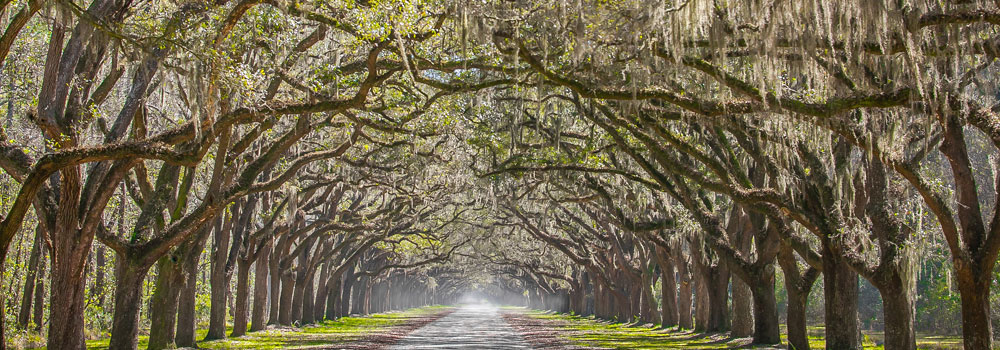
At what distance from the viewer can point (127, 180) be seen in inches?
637

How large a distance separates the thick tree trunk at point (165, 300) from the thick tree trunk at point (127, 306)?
62.1 inches

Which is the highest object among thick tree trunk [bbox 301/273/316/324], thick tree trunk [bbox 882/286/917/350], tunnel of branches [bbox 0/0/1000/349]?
tunnel of branches [bbox 0/0/1000/349]

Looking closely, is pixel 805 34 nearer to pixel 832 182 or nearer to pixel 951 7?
pixel 951 7

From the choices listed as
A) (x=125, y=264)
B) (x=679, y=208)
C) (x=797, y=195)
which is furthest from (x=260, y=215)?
(x=797, y=195)

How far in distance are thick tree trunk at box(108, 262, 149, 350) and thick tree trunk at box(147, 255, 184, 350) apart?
1576 mm

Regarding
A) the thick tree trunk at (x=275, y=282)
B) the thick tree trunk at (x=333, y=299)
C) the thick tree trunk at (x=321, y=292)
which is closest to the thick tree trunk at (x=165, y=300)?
the thick tree trunk at (x=275, y=282)

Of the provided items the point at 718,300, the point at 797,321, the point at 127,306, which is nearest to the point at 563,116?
the point at 797,321

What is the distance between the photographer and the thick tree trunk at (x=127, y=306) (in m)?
14.8

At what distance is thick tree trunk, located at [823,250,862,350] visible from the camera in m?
14.9

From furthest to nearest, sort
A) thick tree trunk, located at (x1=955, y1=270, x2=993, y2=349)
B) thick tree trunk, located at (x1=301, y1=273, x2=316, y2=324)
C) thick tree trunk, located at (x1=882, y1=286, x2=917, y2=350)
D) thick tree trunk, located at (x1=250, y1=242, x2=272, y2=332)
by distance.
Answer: thick tree trunk, located at (x1=301, y1=273, x2=316, y2=324)
thick tree trunk, located at (x1=250, y1=242, x2=272, y2=332)
thick tree trunk, located at (x1=882, y1=286, x2=917, y2=350)
thick tree trunk, located at (x1=955, y1=270, x2=993, y2=349)

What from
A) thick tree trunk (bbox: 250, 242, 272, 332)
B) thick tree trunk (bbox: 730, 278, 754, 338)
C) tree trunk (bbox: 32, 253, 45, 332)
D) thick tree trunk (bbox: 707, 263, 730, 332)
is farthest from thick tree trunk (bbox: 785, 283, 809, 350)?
tree trunk (bbox: 32, 253, 45, 332)

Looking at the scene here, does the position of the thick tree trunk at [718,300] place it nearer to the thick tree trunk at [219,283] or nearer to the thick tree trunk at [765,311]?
the thick tree trunk at [765,311]

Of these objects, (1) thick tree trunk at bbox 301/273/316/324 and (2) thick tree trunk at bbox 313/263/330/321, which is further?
(2) thick tree trunk at bbox 313/263/330/321

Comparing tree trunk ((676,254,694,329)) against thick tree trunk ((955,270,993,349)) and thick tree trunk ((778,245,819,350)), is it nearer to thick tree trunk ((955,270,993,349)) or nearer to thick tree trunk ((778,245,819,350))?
thick tree trunk ((778,245,819,350))
